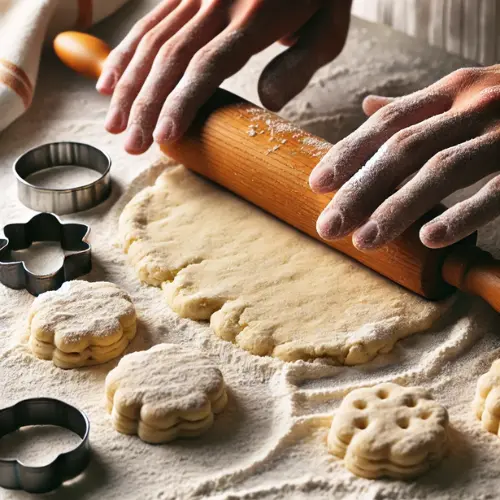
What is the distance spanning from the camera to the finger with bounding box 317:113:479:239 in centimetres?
167

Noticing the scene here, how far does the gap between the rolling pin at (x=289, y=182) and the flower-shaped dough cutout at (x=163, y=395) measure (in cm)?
46

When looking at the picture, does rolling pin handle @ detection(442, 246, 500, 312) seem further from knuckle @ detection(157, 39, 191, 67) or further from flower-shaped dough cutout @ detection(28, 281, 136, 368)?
knuckle @ detection(157, 39, 191, 67)

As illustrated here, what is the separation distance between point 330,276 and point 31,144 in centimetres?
97

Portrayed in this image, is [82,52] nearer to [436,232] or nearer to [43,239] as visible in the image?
[43,239]

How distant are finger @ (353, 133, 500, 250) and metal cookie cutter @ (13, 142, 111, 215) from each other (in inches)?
28.5

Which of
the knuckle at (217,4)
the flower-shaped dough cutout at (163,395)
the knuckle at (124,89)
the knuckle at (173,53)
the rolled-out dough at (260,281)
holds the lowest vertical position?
the rolled-out dough at (260,281)

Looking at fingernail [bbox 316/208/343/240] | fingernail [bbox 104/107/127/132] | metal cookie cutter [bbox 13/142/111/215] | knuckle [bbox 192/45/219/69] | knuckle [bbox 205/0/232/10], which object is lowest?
metal cookie cutter [bbox 13/142/111/215]

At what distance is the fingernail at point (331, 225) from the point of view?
5.49 feet

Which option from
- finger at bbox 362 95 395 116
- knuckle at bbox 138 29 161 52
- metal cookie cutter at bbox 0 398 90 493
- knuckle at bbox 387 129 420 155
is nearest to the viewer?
metal cookie cutter at bbox 0 398 90 493

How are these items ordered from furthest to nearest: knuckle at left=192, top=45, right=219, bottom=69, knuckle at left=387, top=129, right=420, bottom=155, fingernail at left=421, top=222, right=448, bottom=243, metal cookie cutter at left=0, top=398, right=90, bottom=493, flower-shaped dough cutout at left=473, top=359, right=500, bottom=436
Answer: knuckle at left=192, top=45, right=219, bottom=69, knuckle at left=387, top=129, right=420, bottom=155, fingernail at left=421, top=222, right=448, bottom=243, flower-shaped dough cutout at left=473, top=359, right=500, bottom=436, metal cookie cutter at left=0, top=398, right=90, bottom=493

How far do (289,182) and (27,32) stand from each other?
1.03 metres

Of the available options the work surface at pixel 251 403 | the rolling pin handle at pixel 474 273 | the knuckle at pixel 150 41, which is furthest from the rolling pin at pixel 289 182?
the knuckle at pixel 150 41

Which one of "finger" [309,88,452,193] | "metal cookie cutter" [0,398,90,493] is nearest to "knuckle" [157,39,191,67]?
"finger" [309,88,452,193]

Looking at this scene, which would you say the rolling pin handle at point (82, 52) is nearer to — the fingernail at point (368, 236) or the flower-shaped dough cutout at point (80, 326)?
the flower-shaped dough cutout at point (80, 326)
